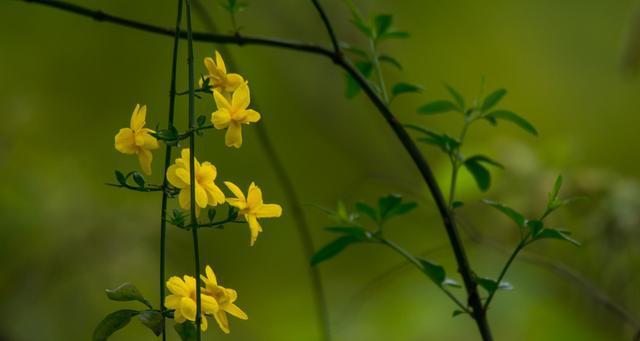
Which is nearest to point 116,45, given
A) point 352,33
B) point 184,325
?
point 352,33

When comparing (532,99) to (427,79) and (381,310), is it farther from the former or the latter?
(381,310)

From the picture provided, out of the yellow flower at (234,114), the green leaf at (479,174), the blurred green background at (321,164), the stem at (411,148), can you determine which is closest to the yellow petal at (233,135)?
the yellow flower at (234,114)

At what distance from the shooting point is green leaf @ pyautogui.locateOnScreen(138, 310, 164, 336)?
0.38m

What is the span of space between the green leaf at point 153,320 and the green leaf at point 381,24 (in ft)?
0.89

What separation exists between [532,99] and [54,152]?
0.98m

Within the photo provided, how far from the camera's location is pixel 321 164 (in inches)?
66.7

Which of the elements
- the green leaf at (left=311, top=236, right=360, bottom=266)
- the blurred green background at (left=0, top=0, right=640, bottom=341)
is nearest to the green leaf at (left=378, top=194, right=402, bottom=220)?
Answer: the green leaf at (left=311, top=236, right=360, bottom=266)

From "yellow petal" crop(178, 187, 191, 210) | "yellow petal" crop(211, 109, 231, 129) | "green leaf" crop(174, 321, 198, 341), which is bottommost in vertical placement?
"green leaf" crop(174, 321, 198, 341)

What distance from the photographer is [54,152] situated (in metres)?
1.47

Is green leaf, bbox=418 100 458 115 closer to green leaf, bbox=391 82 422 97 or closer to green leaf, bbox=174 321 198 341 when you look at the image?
green leaf, bbox=391 82 422 97

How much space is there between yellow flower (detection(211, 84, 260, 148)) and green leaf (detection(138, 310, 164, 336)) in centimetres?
8

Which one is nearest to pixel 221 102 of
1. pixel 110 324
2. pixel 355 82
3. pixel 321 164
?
pixel 110 324

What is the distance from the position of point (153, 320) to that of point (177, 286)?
0.03 meters

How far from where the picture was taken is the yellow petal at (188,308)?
357 mm
